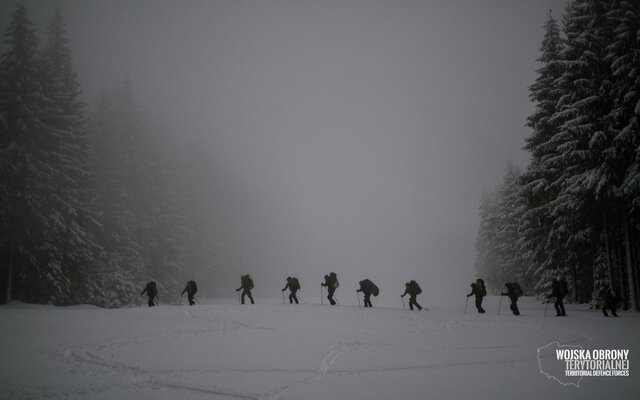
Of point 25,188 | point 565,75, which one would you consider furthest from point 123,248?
point 565,75

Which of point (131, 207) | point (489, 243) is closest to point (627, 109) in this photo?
point (489, 243)

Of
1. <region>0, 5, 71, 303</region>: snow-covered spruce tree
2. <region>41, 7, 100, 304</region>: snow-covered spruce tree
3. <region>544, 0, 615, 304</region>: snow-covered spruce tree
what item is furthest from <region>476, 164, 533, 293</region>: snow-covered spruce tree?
<region>0, 5, 71, 303</region>: snow-covered spruce tree

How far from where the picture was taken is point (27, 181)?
71.4 ft

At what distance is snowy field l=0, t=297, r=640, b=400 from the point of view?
7.28 meters

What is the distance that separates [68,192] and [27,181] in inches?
111

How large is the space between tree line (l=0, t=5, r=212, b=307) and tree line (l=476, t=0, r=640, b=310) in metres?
29.8

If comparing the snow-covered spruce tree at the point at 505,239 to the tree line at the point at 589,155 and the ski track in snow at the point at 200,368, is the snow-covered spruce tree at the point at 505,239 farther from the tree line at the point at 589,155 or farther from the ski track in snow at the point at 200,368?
the ski track in snow at the point at 200,368

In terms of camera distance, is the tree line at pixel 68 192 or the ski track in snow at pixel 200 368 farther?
the tree line at pixel 68 192

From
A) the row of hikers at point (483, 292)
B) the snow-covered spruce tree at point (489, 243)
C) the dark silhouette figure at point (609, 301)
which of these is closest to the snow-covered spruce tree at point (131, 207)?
the row of hikers at point (483, 292)

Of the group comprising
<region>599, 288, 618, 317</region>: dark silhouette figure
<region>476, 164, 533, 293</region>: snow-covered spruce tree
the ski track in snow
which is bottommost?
the ski track in snow

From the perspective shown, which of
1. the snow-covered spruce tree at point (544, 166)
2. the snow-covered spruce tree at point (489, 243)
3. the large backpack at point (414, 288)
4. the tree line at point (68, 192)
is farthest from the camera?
the snow-covered spruce tree at point (489, 243)

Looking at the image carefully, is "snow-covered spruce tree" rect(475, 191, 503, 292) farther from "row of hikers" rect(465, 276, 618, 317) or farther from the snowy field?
the snowy field

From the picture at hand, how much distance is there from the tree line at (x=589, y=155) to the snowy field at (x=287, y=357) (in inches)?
243

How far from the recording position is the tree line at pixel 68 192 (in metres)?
21.8
